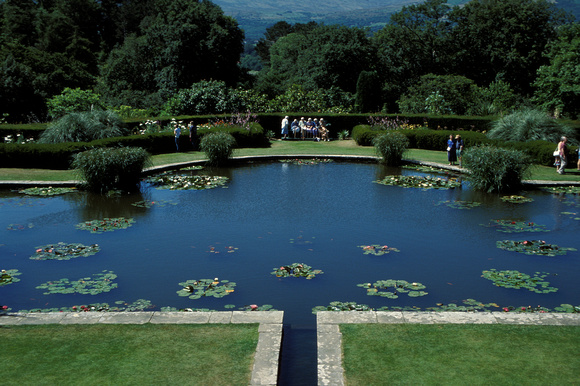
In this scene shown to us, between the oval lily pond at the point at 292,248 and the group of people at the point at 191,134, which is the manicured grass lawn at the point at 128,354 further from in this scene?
the group of people at the point at 191,134

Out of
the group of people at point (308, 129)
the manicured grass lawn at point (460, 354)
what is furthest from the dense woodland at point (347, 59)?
the manicured grass lawn at point (460, 354)

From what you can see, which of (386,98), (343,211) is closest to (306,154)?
(343,211)

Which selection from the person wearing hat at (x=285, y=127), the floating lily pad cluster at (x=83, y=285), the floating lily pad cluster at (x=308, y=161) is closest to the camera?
the floating lily pad cluster at (x=83, y=285)

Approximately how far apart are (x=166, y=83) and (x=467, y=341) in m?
42.8

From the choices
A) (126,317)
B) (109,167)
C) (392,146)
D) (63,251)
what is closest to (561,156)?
(392,146)

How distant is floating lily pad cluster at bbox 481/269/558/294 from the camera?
353 inches

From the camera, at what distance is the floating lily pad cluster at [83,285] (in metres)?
8.76

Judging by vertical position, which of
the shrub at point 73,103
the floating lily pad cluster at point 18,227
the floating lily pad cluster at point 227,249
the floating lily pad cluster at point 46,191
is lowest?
the floating lily pad cluster at point 227,249

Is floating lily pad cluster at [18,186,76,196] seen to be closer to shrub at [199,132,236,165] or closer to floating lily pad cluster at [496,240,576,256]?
shrub at [199,132,236,165]

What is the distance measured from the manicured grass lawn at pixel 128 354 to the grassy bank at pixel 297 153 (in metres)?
11.9

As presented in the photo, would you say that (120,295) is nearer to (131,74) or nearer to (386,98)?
(386,98)

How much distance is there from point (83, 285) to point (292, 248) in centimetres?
392

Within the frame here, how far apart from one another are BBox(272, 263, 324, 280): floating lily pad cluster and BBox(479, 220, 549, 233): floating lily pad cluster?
5056 millimetres

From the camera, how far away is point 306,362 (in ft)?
21.9
